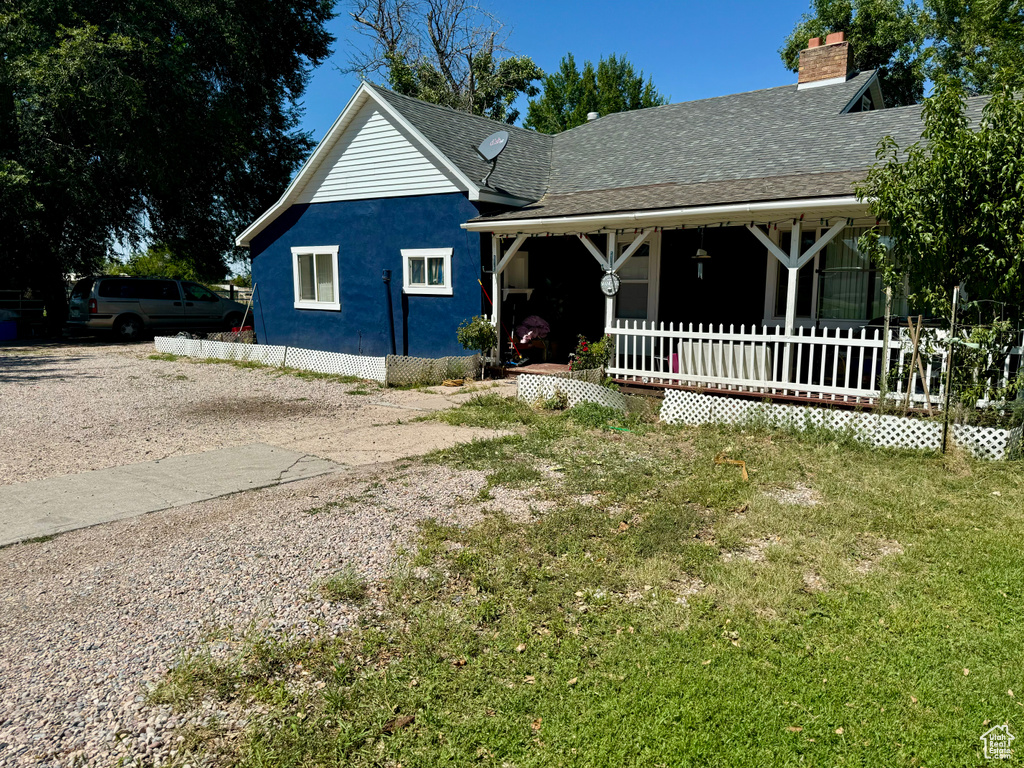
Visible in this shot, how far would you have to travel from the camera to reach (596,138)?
1688cm

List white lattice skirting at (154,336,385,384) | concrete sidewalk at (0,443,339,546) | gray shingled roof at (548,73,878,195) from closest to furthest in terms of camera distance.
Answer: concrete sidewalk at (0,443,339,546) < gray shingled roof at (548,73,878,195) < white lattice skirting at (154,336,385,384)

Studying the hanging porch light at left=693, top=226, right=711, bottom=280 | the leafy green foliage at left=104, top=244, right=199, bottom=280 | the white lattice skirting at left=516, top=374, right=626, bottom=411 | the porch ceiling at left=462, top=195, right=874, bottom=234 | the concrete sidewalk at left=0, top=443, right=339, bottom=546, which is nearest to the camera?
the concrete sidewalk at left=0, top=443, right=339, bottom=546

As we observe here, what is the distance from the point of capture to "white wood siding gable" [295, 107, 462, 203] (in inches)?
567

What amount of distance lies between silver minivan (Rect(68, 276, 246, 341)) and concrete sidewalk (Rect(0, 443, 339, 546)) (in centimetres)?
1466

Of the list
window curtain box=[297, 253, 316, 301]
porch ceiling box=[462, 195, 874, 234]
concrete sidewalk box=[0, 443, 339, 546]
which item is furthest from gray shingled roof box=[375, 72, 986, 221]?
concrete sidewalk box=[0, 443, 339, 546]

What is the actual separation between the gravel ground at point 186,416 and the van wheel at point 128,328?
16.2ft

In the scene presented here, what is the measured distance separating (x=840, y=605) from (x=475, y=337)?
9319 millimetres

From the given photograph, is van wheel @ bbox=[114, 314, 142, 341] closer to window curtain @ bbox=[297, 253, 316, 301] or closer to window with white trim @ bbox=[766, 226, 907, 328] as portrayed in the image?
window curtain @ bbox=[297, 253, 316, 301]

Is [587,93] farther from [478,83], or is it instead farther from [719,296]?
[719,296]

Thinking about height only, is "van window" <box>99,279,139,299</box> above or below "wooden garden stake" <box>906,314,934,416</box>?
above

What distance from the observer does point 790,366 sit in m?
10.2

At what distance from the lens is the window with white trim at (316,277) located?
1642cm

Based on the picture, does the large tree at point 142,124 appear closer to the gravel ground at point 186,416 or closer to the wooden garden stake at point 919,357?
the gravel ground at point 186,416

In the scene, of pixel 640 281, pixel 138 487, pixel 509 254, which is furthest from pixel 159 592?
pixel 640 281
